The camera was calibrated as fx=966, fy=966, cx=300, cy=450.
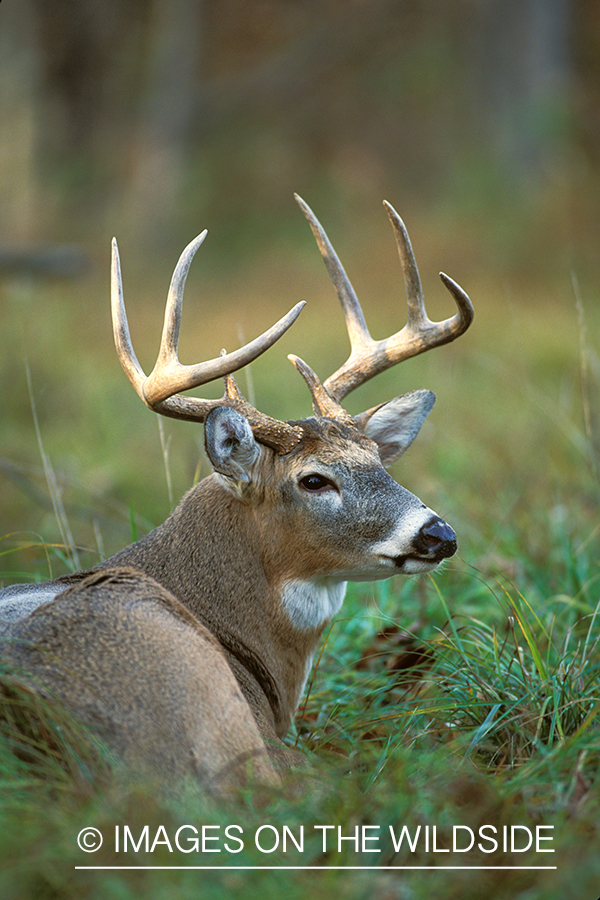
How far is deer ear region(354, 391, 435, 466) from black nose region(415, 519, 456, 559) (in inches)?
34.5

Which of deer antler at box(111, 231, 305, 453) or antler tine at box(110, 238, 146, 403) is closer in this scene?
deer antler at box(111, 231, 305, 453)

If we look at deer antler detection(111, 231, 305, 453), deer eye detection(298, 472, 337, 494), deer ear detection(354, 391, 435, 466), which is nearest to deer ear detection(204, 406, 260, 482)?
deer antler detection(111, 231, 305, 453)

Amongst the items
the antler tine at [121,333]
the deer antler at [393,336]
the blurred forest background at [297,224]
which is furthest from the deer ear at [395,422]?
the antler tine at [121,333]

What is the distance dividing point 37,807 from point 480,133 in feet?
66.2

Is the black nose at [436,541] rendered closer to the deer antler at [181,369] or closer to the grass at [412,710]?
the grass at [412,710]

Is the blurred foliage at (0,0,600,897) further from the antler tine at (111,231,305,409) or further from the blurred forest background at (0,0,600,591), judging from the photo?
the antler tine at (111,231,305,409)

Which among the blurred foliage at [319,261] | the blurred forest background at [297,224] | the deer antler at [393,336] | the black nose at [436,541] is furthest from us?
the blurred forest background at [297,224]

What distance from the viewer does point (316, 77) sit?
24266 mm

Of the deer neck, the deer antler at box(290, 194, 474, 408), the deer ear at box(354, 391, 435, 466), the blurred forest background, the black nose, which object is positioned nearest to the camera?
the black nose

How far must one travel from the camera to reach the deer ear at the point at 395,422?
468cm

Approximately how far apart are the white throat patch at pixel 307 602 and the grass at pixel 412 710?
324mm

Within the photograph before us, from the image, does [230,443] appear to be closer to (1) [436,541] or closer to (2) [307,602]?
(2) [307,602]

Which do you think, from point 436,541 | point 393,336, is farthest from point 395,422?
point 436,541

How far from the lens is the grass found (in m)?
2.69
